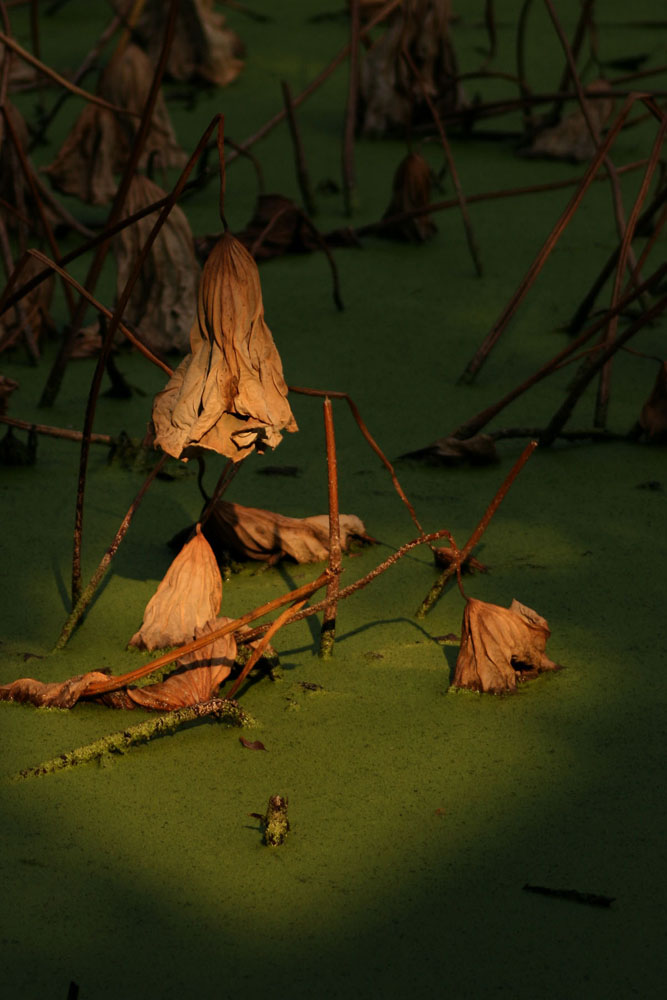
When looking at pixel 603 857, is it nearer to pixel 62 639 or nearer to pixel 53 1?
pixel 62 639

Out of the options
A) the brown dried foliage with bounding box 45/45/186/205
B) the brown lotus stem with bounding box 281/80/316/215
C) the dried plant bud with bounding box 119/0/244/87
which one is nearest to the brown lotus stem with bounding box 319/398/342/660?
the brown lotus stem with bounding box 281/80/316/215

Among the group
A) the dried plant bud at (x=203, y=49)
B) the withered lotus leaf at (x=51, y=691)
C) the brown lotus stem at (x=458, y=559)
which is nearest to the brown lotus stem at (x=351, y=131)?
the dried plant bud at (x=203, y=49)

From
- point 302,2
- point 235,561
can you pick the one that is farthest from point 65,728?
point 302,2

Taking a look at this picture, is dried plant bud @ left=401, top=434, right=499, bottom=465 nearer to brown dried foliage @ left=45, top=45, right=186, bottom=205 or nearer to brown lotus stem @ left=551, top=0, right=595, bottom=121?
brown lotus stem @ left=551, top=0, right=595, bottom=121

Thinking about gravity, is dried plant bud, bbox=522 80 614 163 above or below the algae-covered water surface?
above

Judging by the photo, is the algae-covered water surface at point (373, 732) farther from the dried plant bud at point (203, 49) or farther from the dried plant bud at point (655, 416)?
the dried plant bud at point (203, 49)
